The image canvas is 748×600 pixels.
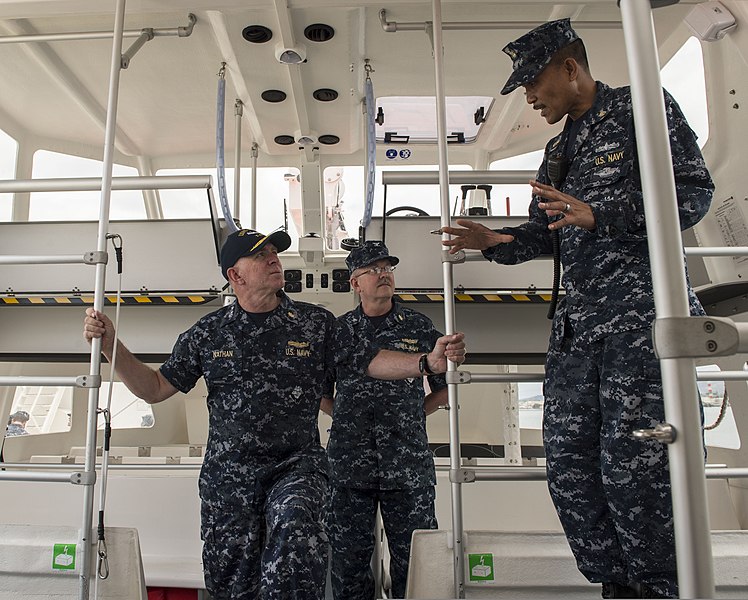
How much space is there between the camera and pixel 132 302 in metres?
3.45

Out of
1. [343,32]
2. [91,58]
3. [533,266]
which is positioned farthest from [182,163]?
[533,266]

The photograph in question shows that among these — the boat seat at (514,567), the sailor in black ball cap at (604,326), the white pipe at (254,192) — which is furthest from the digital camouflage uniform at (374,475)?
the white pipe at (254,192)

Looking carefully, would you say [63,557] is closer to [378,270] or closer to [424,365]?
[424,365]

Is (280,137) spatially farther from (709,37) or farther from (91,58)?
(709,37)

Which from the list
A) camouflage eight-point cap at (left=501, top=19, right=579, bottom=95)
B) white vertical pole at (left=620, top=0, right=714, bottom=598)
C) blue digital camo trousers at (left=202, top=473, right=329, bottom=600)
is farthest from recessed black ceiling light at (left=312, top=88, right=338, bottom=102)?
white vertical pole at (left=620, top=0, right=714, bottom=598)

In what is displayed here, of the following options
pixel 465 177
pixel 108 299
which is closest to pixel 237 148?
pixel 108 299

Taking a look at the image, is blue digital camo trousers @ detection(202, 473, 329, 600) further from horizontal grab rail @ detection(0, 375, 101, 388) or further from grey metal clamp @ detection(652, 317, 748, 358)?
grey metal clamp @ detection(652, 317, 748, 358)

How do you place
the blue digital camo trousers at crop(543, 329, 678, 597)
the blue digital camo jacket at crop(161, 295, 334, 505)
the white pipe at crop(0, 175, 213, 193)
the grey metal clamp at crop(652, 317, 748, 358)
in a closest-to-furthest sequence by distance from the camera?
1. the grey metal clamp at crop(652, 317, 748, 358)
2. the blue digital camo trousers at crop(543, 329, 678, 597)
3. the blue digital camo jacket at crop(161, 295, 334, 505)
4. the white pipe at crop(0, 175, 213, 193)

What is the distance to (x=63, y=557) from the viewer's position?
2.27 meters

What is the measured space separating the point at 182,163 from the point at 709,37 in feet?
11.7

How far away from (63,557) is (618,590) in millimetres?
1876

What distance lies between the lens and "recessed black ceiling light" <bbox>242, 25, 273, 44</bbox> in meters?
3.21

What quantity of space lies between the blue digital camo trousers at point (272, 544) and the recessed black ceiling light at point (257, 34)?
225 centimetres

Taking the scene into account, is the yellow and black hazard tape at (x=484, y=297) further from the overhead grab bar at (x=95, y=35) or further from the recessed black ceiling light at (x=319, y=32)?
the overhead grab bar at (x=95, y=35)
